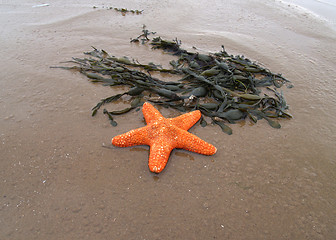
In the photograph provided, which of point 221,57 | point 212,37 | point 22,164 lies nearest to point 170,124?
point 22,164

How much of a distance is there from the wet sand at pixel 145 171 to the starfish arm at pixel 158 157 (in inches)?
5.8

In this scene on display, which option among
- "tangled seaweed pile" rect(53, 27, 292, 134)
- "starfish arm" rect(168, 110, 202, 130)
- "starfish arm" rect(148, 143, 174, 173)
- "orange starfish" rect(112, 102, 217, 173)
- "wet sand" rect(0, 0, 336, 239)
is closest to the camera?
"wet sand" rect(0, 0, 336, 239)

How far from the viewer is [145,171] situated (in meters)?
2.42

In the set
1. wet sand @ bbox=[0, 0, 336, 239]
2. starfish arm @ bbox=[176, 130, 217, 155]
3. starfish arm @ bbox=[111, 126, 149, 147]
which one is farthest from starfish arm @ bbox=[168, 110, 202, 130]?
starfish arm @ bbox=[111, 126, 149, 147]

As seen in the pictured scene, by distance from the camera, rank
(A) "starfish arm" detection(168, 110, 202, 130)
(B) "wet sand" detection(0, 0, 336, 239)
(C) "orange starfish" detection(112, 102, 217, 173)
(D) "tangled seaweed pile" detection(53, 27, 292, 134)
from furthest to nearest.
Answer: (D) "tangled seaweed pile" detection(53, 27, 292, 134) < (A) "starfish arm" detection(168, 110, 202, 130) < (C) "orange starfish" detection(112, 102, 217, 173) < (B) "wet sand" detection(0, 0, 336, 239)

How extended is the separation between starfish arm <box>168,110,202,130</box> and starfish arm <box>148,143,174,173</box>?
42 cm

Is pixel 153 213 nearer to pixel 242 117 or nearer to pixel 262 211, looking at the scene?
pixel 262 211

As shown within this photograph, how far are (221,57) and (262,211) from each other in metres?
3.43

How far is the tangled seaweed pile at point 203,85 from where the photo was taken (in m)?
3.22

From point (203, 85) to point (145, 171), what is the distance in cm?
193

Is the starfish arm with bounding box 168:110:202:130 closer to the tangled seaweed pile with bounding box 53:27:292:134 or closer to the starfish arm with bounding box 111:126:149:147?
the tangled seaweed pile with bounding box 53:27:292:134

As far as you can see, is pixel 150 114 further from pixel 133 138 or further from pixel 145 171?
pixel 145 171

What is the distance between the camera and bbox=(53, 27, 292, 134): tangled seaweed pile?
127 inches

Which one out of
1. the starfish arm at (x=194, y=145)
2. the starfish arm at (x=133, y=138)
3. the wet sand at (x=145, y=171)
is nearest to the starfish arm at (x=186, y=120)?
the wet sand at (x=145, y=171)
